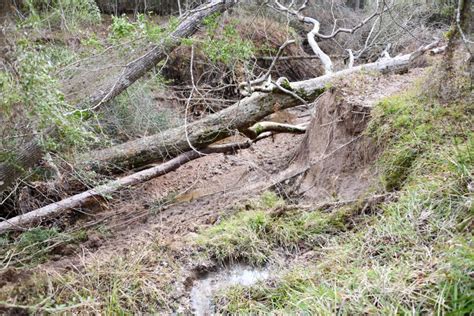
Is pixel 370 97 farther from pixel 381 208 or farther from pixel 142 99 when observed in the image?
pixel 142 99

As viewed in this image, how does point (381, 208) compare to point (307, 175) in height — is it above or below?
above

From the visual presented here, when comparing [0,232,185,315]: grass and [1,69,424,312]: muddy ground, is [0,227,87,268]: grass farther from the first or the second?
[0,232,185,315]: grass

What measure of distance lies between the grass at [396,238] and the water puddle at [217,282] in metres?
0.12

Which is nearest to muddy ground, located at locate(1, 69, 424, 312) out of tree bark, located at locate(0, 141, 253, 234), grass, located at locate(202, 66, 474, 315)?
tree bark, located at locate(0, 141, 253, 234)

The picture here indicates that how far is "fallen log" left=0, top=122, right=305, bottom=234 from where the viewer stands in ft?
13.3

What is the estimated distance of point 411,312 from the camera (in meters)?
1.93

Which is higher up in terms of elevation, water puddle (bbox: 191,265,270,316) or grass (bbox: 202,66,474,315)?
grass (bbox: 202,66,474,315)

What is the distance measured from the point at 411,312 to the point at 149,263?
216 centimetres

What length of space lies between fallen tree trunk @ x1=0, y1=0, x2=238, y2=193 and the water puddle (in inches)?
71.0

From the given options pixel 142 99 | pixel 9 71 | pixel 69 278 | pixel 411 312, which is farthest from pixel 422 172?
pixel 142 99

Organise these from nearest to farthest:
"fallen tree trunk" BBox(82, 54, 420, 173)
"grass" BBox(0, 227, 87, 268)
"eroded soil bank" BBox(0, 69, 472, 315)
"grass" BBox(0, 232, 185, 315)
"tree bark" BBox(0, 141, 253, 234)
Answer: "eroded soil bank" BBox(0, 69, 472, 315) → "grass" BBox(0, 232, 185, 315) → "grass" BBox(0, 227, 87, 268) → "tree bark" BBox(0, 141, 253, 234) → "fallen tree trunk" BBox(82, 54, 420, 173)

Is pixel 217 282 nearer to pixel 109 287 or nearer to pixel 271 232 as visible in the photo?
pixel 271 232

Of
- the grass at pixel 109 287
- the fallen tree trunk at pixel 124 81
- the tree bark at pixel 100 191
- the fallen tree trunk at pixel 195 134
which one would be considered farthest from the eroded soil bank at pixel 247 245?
the fallen tree trunk at pixel 124 81

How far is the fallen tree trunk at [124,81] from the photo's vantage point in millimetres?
3531
